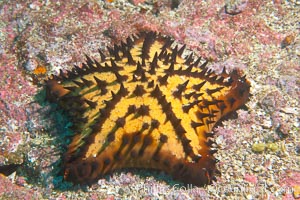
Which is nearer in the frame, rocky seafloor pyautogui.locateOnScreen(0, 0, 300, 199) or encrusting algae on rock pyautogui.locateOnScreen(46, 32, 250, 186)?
encrusting algae on rock pyautogui.locateOnScreen(46, 32, 250, 186)

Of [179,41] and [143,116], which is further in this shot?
[179,41]

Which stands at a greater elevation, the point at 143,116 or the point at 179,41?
the point at 179,41

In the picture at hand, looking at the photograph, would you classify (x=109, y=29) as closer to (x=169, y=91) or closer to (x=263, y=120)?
(x=169, y=91)

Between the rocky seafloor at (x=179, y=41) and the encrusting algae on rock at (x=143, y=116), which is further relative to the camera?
the rocky seafloor at (x=179, y=41)

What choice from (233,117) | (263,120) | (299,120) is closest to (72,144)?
(233,117)
